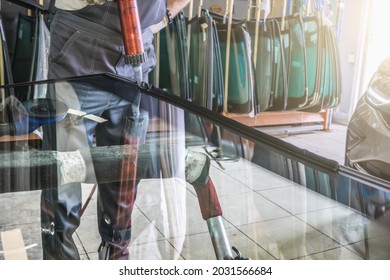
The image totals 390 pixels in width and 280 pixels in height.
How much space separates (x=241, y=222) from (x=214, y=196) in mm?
66

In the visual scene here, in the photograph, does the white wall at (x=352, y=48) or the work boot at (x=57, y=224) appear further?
the white wall at (x=352, y=48)

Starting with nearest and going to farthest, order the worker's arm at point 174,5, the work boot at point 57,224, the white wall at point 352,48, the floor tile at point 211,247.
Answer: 1. the floor tile at point 211,247
2. the work boot at point 57,224
3. the worker's arm at point 174,5
4. the white wall at point 352,48

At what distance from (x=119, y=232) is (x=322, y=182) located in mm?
419

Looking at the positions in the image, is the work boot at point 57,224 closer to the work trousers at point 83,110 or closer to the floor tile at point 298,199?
the work trousers at point 83,110

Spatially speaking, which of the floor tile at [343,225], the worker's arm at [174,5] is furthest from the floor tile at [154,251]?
the worker's arm at [174,5]

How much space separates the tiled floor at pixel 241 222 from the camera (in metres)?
0.51

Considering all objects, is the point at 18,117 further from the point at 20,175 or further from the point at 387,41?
the point at 387,41

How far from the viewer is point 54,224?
74 centimetres

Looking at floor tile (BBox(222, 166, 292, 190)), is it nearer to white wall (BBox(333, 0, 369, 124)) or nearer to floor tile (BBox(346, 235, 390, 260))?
floor tile (BBox(346, 235, 390, 260))

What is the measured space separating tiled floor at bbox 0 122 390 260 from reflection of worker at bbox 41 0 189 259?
0.07ft

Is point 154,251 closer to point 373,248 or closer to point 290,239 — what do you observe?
point 290,239

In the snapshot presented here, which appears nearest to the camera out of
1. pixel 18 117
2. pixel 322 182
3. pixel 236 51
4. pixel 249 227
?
pixel 322 182

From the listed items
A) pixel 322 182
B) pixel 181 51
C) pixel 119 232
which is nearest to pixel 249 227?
pixel 322 182

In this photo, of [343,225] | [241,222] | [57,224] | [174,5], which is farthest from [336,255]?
[174,5]
